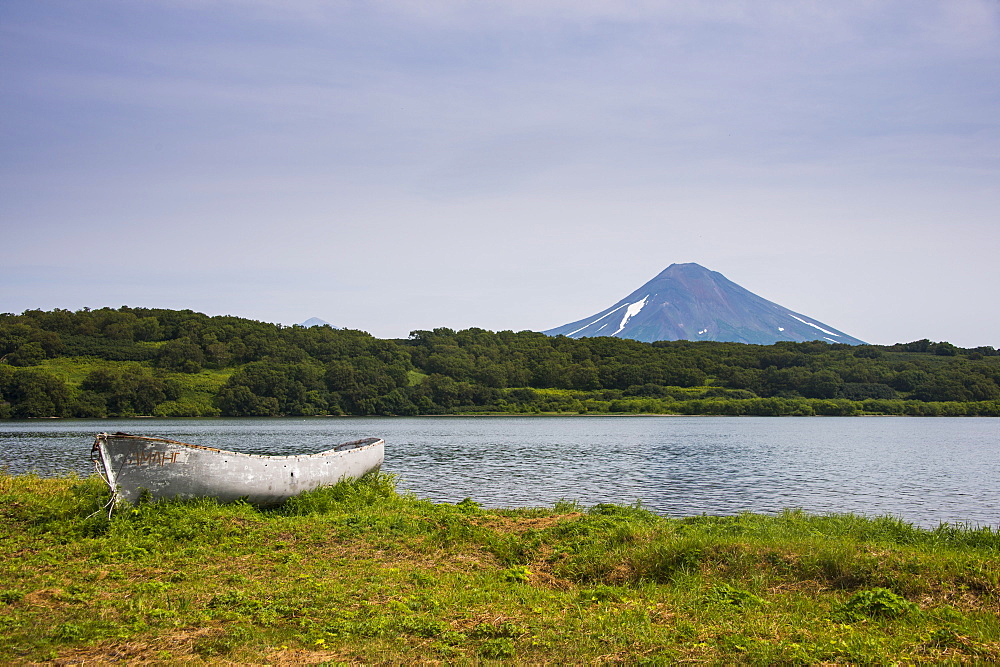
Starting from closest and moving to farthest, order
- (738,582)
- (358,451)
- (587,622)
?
1. (587,622)
2. (738,582)
3. (358,451)

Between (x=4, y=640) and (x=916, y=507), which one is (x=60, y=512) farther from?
(x=916, y=507)

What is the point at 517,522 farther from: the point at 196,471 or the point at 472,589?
the point at 196,471

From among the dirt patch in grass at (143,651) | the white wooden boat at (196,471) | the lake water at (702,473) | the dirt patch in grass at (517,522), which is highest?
the white wooden boat at (196,471)

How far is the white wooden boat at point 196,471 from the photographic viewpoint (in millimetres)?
15992

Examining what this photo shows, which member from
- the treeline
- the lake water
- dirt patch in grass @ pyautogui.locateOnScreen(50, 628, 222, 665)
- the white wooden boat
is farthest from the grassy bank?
the treeline

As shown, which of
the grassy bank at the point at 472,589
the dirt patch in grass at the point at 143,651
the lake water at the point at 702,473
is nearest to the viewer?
the dirt patch in grass at the point at 143,651

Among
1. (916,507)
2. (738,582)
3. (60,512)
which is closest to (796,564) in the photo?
(738,582)

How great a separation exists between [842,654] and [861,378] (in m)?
172

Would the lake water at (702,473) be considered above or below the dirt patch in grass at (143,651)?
below

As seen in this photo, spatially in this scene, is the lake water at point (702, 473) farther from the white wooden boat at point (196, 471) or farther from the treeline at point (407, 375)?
the treeline at point (407, 375)

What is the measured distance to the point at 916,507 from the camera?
88.4 ft

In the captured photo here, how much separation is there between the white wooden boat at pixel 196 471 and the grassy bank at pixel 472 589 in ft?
1.65

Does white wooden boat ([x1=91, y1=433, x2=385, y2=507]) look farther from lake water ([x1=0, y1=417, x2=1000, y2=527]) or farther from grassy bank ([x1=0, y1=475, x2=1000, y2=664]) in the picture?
lake water ([x1=0, y1=417, x2=1000, y2=527])

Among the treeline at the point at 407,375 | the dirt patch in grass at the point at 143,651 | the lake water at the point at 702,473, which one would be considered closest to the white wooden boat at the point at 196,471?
the dirt patch in grass at the point at 143,651
